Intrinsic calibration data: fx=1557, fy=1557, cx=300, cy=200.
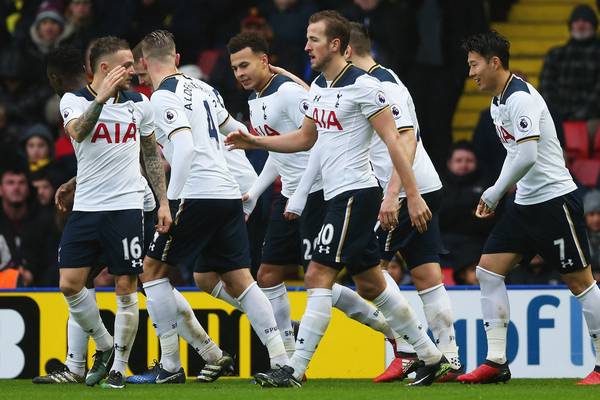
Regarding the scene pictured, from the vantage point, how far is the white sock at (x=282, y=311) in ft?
37.1

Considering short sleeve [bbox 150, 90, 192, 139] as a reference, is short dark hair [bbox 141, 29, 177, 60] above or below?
above

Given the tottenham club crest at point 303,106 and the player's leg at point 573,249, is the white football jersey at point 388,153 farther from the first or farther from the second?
the player's leg at point 573,249

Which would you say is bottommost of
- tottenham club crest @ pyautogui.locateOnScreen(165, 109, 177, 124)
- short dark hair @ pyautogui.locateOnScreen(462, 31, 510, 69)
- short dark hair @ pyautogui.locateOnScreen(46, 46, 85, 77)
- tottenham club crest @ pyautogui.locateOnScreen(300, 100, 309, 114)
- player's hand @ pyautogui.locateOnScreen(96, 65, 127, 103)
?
tottenham club crest @ pyautogui.locateOnScreen(165, 109, 177, 124)

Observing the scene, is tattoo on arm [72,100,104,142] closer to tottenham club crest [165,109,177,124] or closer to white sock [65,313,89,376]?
tottenham club crest [165,109,177,124]

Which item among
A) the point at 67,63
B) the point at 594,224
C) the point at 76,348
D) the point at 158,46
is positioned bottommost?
A: the point at 76,348

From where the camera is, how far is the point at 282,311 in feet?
37.2

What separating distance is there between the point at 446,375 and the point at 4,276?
4.30 metres

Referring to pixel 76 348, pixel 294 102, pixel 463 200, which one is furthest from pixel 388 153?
pixel 463 200

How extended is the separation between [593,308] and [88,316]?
11.2 feet

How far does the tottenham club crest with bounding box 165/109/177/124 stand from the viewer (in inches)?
397

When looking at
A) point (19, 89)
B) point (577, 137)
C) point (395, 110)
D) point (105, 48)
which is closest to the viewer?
point (105, 48)

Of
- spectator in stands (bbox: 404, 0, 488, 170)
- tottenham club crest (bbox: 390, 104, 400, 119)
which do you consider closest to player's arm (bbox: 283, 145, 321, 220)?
tottenham club crest (bbox: 390, 104, 400, 119)

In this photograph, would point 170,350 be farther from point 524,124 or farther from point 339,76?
point 524,124

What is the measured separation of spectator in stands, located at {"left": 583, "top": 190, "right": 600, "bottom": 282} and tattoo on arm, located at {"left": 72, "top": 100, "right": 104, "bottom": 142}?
5548 millimetres
